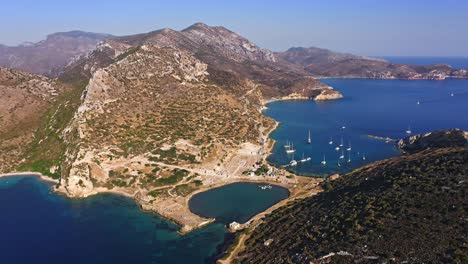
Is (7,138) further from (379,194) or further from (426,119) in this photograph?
(426,119)

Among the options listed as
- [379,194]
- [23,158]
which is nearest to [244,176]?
[379,194]

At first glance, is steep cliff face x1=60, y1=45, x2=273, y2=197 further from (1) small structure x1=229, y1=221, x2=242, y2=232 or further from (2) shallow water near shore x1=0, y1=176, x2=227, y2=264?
(1) small structure x1=229, y1=221, x2=242, y2=232

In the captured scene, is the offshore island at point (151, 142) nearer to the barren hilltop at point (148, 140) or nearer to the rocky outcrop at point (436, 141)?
the barren hilltop at point (148, 140)

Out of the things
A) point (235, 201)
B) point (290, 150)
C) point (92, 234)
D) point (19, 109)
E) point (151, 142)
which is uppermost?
point (19, 109)

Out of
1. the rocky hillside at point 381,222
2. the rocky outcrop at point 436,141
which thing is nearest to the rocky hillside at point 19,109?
the rocky hillside at point 381,222

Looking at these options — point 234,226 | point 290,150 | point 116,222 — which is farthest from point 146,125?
point 234,226

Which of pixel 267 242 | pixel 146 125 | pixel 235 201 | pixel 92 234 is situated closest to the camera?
pixel 267 242

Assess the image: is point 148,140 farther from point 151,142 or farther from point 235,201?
point 235,201
